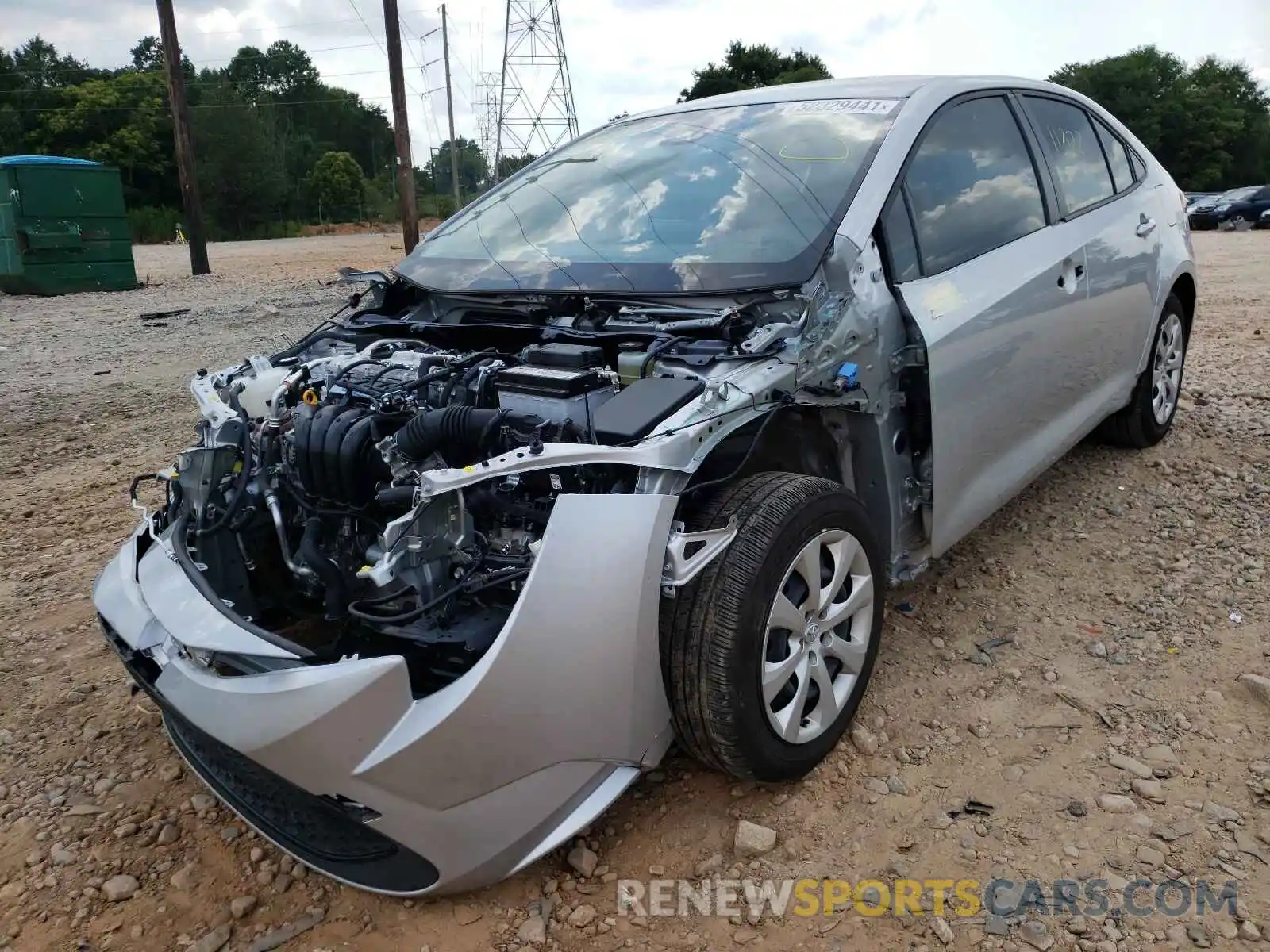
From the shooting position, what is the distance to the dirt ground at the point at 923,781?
214 centimetres

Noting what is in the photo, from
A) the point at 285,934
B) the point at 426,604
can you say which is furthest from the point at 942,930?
the point at 285,934

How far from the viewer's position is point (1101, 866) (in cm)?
221

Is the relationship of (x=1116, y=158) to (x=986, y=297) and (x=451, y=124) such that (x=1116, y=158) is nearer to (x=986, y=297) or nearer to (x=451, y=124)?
(x=986, y=297)

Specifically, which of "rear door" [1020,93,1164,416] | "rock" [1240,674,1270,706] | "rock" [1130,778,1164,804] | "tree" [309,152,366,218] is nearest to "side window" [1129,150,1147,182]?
"rear door" [1020,93,1164,416]

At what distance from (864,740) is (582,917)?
96 centimetres

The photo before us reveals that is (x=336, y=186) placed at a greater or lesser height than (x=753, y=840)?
greater

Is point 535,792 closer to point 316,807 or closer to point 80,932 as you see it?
point 316,807

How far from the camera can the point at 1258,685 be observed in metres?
2.82

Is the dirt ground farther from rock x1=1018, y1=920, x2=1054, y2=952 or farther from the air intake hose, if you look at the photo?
the air intake hose

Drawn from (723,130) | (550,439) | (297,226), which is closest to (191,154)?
(723,130)

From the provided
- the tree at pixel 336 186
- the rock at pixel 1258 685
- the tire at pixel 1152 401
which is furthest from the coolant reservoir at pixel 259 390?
the tree at pixel 336 186

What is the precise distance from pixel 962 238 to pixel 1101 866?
1897 mm

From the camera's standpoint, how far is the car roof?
10.8ft

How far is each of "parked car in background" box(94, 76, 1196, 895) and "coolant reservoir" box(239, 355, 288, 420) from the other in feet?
0.04
